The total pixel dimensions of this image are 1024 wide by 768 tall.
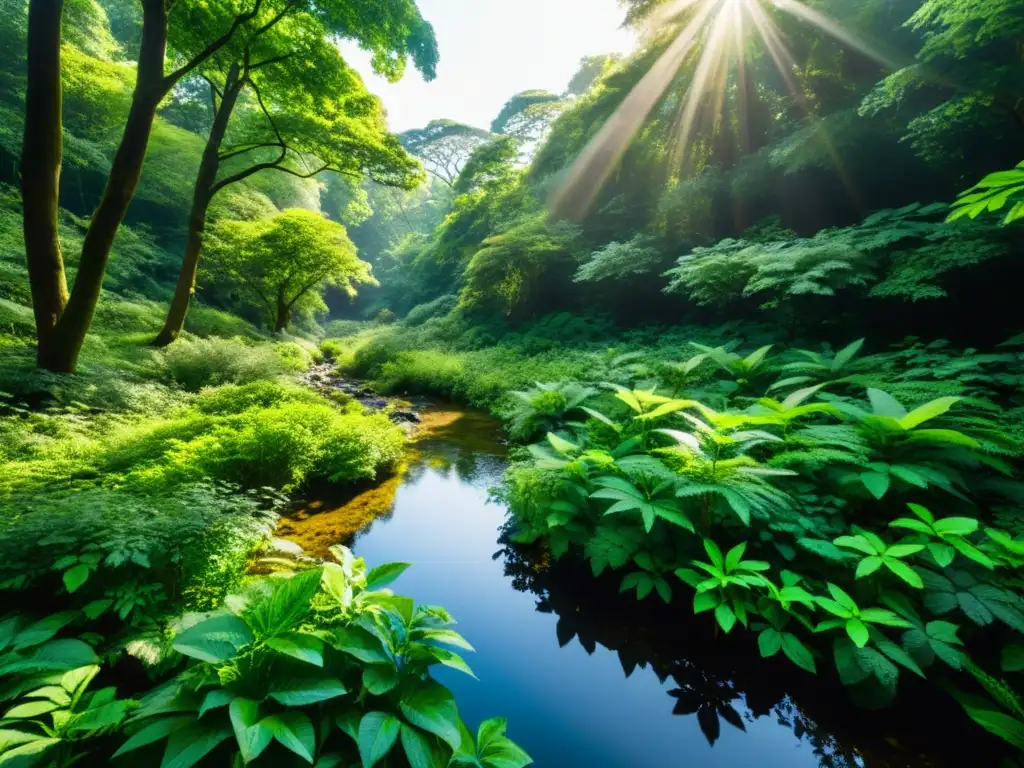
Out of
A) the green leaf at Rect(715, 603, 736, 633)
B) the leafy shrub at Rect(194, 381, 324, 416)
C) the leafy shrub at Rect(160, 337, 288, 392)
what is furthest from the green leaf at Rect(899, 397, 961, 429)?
the leafy shrub at Rect(160, 337, 288, 392)

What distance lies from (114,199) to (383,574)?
19.2 ft

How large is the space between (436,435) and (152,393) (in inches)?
154

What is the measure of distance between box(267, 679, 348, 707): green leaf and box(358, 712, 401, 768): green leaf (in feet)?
0.41

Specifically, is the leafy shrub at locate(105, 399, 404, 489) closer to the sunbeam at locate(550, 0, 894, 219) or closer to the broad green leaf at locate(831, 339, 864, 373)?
the broad green leaf at locate(831, 339, 864, 373)

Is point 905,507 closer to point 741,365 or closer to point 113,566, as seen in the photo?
point 741,365

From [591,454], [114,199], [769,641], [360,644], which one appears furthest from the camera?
[114,199]

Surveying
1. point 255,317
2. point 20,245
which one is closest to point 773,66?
point 20,245

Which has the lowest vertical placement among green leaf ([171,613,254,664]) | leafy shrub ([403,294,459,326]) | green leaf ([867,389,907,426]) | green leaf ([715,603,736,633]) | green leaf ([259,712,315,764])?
green leaf ([259,712,315,764])

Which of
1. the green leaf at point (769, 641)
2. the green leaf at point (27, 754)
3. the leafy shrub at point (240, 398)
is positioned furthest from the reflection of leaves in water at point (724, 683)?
the leafy shrub at point (240, 398)

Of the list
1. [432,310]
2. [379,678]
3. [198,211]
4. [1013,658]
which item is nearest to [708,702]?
[1013,658]

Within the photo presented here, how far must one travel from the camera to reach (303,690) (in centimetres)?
133

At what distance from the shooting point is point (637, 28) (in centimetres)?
Result: 1077

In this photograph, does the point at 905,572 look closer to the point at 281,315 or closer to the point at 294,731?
the point at 294,731

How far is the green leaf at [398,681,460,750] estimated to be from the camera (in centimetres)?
135
